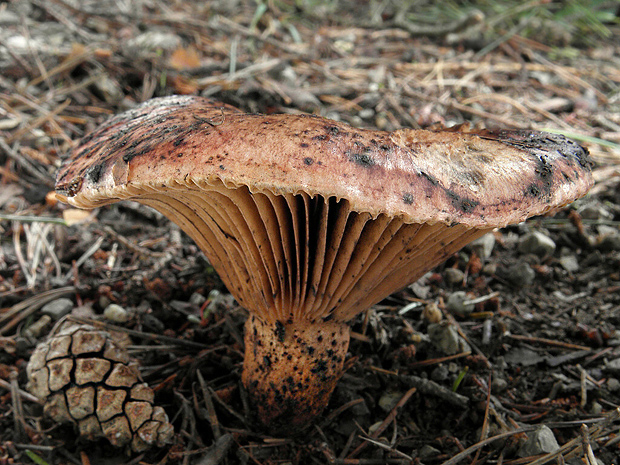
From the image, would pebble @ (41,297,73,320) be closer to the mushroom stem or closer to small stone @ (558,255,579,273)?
the mushroom stem

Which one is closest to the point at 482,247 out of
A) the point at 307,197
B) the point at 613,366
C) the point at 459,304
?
the point at 459,304

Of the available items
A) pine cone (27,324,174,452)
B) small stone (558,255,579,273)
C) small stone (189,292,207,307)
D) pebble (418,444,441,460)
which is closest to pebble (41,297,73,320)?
pine cone (27,324,174,452)

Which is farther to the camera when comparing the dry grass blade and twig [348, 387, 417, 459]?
the dry grass blade

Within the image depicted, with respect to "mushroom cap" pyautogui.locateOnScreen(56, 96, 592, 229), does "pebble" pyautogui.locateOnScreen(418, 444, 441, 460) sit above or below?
below

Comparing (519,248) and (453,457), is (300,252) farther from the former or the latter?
(519,248)

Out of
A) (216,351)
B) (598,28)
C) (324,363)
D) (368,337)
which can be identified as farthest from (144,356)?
(598,28)

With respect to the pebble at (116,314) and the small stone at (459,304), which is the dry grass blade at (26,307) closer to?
the pebble at (116,314)
